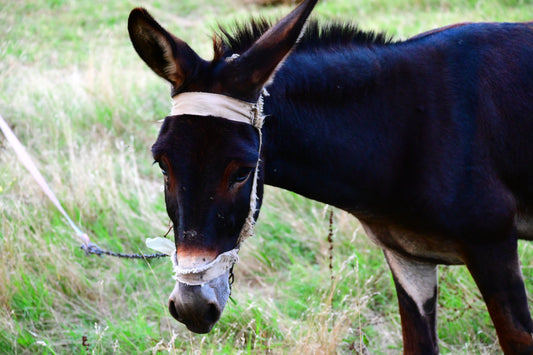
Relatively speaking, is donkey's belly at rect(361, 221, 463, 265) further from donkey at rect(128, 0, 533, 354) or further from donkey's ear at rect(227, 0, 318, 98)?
donkey's ear at rect(227, 0, 318, 98)

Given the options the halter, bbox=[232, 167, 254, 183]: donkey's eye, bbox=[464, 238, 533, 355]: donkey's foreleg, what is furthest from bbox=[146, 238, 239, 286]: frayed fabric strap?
bbox=[464, 238, 533, 355]: donkey's foreleg

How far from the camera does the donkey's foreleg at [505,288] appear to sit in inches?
95.2

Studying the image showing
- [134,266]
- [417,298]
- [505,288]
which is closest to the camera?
[505,288]

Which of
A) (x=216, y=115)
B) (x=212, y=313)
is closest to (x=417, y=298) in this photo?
(x=212, y=313)

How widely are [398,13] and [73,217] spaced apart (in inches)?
252

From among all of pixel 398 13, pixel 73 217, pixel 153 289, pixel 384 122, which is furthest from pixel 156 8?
pixel 384 122

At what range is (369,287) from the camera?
385cm

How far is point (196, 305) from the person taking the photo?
2.08 meters

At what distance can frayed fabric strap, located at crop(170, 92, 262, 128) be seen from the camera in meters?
2.13

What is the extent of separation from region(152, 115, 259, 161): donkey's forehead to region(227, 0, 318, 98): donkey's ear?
177 mm

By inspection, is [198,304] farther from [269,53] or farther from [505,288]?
[505,288]

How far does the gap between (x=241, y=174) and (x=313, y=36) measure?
80cm

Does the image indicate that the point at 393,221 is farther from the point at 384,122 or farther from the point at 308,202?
the point at 308,202

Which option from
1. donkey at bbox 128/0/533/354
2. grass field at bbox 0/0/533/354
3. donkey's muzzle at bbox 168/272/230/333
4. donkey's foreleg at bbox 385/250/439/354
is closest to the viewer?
donkey's muzzle at bbox 168/272/230/333
